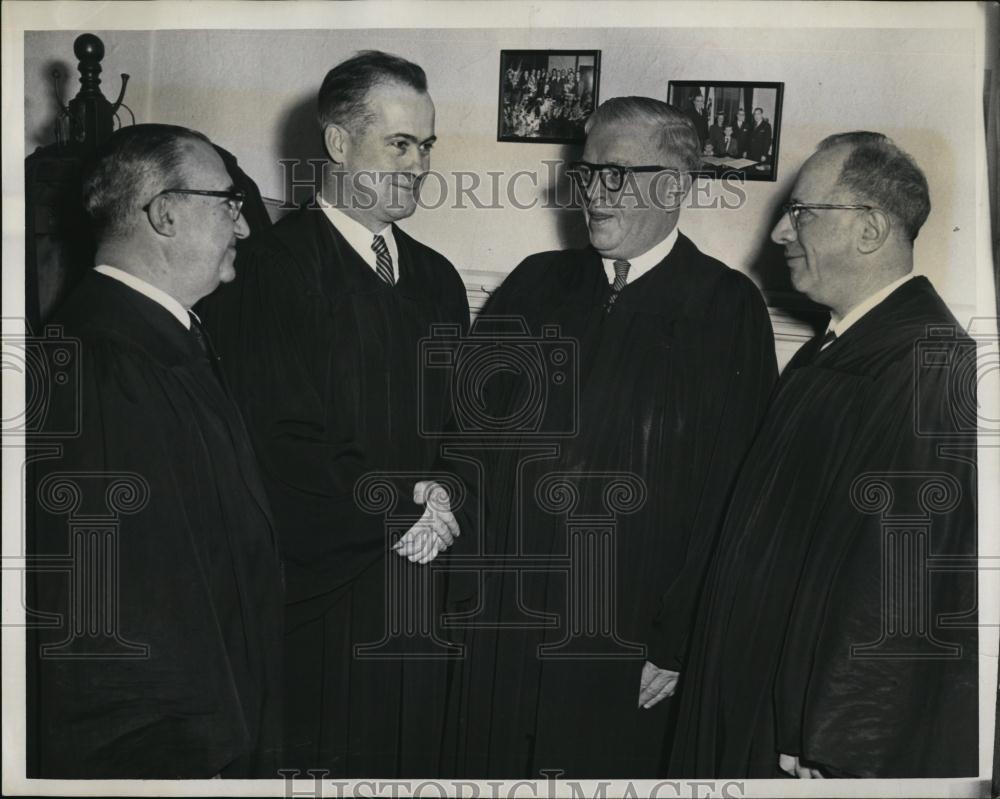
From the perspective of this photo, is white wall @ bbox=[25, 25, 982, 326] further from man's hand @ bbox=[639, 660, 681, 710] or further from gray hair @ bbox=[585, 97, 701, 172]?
man's hand @ bbox=[639, 660, 681, 710]

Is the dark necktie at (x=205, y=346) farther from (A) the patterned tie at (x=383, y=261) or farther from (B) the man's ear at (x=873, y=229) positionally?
(B) the man's ear at (x=873, y=229)

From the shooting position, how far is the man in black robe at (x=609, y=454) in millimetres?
2227

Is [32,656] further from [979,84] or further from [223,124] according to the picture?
[979,84]

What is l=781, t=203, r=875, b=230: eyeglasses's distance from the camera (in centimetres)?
221

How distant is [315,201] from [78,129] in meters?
0.55

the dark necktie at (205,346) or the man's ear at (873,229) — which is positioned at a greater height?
the man's ear at (873,229)

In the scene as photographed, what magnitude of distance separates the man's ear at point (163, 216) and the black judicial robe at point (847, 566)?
1332mm

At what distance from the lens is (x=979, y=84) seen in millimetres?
2264

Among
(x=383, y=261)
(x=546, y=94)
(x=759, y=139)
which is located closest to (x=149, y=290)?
(x=383, y=261)

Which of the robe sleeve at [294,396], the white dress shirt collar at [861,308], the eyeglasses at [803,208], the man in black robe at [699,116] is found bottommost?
the robe sleeve at [294,396]

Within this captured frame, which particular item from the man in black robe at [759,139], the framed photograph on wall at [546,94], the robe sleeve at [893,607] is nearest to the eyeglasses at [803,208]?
the man in black robe at [759,139]

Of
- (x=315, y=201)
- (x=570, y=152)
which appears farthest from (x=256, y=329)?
(x=570, y=152)

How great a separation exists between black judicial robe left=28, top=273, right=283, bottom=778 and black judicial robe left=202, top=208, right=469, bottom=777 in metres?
0.07

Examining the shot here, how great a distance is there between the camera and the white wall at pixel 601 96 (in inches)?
88.4
